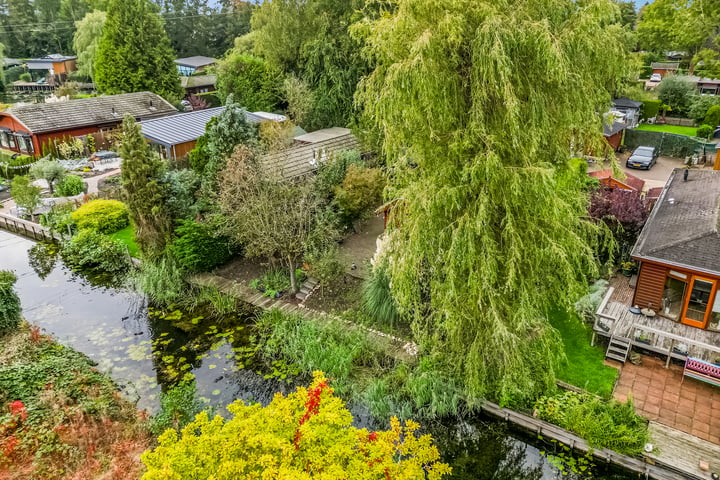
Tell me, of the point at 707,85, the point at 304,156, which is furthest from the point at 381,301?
the point at 707,85

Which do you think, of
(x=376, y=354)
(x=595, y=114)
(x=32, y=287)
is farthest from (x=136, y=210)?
(x=595, y=114)

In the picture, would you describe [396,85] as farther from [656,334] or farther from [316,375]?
[656,334]

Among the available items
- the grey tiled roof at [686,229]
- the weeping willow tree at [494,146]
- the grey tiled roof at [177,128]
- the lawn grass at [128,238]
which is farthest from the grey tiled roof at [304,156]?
the grey tiled roof at [686,229]

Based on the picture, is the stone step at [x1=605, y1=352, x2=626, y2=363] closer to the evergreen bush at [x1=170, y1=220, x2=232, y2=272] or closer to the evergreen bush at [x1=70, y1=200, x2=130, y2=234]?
the evergreen bush at [x1=170, y1=220, x2=232, y2=272]

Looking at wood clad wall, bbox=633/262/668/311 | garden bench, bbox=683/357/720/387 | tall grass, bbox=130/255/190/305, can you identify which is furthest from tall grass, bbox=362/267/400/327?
garden bench, bbox=683/357/720/387

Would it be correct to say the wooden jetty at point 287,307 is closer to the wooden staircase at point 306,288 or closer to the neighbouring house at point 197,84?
the wooden staircase at point 306,288

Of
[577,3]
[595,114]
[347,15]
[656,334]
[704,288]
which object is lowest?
[656,334]
